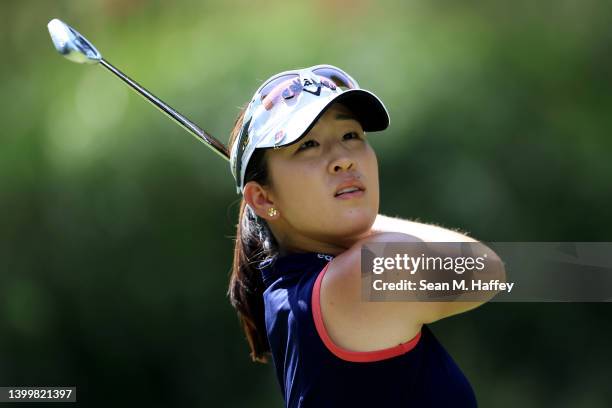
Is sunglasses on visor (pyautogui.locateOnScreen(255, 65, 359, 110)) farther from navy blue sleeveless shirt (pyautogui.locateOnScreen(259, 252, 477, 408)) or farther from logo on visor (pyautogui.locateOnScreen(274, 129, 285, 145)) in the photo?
navy blue sleeveless shirt (pyautogui.locateOnScreen(259, 252, 477, 408))

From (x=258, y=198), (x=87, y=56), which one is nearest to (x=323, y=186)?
(x=258, y=198)

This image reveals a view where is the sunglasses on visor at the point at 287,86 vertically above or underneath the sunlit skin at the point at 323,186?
above

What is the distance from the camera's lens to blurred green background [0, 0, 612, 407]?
369 cm

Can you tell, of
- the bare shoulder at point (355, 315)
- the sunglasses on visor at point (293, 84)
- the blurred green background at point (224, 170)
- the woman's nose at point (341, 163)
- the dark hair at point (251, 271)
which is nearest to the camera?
the bare shoulder at point (355, 315)

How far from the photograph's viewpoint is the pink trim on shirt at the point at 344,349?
5.24 ft

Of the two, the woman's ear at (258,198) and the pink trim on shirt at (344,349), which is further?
the woman's ear at (258,198)

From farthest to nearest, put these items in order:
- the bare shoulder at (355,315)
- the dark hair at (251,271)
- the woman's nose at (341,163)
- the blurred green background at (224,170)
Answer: the blurred green background at (224,170), the dark hair at (251,271), the woman's nose at (341,163), the bare shoulder at (355,315)

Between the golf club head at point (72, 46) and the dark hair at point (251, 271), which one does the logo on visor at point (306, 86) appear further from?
the golf club head at point (72, 46)

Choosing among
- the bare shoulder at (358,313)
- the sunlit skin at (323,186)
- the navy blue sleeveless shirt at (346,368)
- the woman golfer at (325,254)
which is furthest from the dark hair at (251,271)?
the bare shoulder at (358,313)

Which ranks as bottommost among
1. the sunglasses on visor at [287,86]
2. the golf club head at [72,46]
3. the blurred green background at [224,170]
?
the blurred green background at [224,170]

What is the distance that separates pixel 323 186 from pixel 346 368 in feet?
1.12

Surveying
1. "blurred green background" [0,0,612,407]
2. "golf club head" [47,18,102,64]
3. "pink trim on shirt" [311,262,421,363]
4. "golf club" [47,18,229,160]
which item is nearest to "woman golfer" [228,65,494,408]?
"pink trim on shirt" [311,262,421,363]

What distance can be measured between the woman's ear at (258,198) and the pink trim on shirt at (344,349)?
0.25m

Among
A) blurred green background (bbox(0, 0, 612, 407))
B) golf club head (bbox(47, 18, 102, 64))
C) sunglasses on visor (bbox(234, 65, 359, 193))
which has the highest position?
golf club head (bbox(47, 18, 102, 64))
